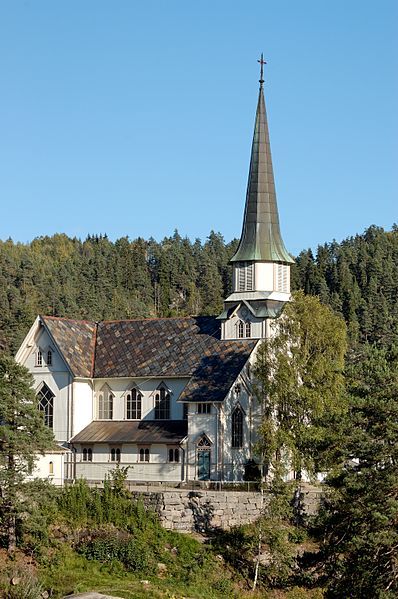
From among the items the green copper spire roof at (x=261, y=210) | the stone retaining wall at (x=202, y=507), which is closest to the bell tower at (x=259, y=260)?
the green copper spire roof at (x=261, y=210)

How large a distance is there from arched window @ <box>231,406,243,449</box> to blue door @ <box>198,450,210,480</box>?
1.32 metres

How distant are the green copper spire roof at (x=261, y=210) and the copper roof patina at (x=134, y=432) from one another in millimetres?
8598

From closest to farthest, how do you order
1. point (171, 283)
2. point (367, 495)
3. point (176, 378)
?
point (367, 495), point (176, 378), point (171, 283)

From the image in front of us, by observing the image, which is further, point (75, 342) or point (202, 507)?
point (75, 342)

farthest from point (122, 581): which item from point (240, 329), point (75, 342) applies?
point (75, 342)

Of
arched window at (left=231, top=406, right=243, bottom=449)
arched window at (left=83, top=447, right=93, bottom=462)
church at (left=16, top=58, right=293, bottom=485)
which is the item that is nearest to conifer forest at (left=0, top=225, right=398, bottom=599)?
arched window at (left=231, top=406, right=243, bottom=449)

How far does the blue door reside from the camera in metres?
55.0

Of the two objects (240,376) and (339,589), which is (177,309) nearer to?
(240,376)

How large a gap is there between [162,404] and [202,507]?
445 inches

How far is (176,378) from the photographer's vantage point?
58.0 m

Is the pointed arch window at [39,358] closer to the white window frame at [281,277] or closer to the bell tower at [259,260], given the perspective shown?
the bell tower at [259,260]

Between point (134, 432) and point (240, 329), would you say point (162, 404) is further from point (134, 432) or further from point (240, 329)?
point (240, 329)

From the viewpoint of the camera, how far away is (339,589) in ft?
138

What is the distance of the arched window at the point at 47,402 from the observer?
59.3 meters
